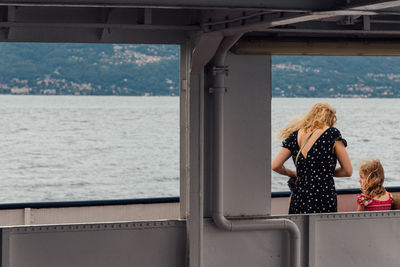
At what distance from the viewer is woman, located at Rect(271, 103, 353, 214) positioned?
5.52 meters

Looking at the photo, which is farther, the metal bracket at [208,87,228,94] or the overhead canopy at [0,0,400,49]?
the metal bracket at [208,87,228,94]

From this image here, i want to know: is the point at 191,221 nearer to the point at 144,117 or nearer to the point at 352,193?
the point at 352,193

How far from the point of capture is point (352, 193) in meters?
7.59

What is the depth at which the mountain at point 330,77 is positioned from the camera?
78938 mm

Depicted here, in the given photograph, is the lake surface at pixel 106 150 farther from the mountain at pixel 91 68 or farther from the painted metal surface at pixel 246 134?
the painted metal surface at pixel 246 134

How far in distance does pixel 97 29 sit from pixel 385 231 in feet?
10.1

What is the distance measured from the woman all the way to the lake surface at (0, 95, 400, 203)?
2720 centimetres

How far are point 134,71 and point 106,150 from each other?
89.5 feet

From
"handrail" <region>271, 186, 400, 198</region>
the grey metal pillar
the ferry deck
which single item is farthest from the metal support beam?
Result: "handrail" <region>271, 186, 400, 198</region>

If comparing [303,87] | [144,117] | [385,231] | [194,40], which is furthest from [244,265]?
[303,87]

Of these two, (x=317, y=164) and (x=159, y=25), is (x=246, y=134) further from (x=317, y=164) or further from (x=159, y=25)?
(x=159, y=25)

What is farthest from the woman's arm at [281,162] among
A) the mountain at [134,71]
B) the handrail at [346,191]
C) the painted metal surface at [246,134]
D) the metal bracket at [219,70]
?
the mountain at [134,71]

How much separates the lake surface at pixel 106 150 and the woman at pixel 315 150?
27202mm

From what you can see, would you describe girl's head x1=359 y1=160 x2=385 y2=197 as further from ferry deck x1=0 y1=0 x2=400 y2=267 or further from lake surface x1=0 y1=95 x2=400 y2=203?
lake surface x1=0 y1=95 x2=400 y2=203
